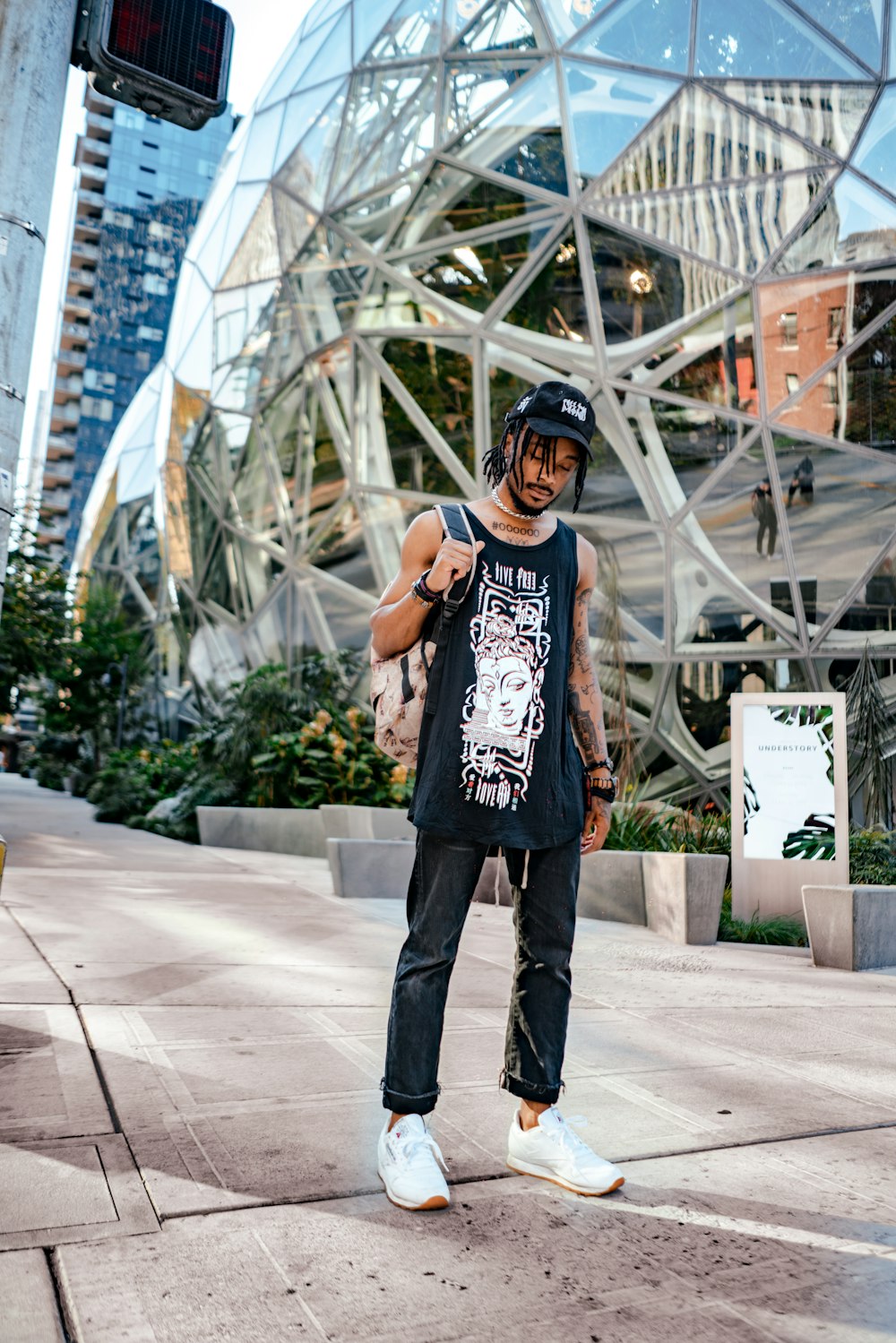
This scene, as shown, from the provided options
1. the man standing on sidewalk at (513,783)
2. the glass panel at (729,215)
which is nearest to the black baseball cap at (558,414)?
the man standing on sidewalk at (513,783)

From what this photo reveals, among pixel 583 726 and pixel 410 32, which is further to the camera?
pixel 410 32

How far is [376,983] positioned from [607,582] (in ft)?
28.4

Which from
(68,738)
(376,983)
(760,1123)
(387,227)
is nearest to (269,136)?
(387,227)

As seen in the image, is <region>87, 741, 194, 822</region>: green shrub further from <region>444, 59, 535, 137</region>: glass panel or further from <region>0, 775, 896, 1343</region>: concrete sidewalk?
<region>0, 775, 896, 1343</region>: concrete sidewalk

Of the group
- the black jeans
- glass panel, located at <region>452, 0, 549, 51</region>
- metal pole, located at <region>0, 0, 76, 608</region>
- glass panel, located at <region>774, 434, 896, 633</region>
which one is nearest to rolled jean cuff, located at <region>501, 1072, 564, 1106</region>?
the black jeans

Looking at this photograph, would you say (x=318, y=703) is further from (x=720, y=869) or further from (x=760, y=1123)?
(x=760, y=1123)

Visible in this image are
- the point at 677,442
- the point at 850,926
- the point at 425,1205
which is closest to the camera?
the point at 425,1205

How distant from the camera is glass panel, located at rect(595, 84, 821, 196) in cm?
1269

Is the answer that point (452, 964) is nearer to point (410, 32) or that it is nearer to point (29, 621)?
point (29, 621)

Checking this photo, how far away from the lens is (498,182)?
45.2 feet

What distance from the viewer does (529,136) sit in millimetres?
13555

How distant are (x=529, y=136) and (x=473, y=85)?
1188 millimetres

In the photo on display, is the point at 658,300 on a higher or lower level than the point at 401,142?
lower

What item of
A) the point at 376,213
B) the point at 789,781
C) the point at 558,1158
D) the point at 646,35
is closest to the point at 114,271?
the point at 376,213
